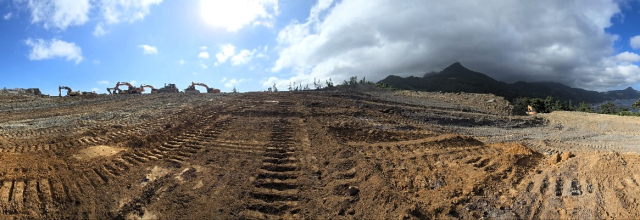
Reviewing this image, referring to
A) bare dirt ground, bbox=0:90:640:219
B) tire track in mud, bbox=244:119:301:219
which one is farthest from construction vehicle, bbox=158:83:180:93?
tire track in mud, bbox=244:119:301:219

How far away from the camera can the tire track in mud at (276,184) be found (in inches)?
170

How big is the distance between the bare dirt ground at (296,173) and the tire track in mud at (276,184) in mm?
23

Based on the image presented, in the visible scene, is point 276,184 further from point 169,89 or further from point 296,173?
point 169,89

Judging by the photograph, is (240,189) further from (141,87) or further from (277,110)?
(141,87)

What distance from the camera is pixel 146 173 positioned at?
5.43 m

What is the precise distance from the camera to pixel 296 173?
5.54 m

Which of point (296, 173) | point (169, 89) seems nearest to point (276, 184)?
point (296, 173)

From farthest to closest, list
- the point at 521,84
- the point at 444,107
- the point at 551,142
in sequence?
the point at 521,84 → the point at 444,107 → the point at 551,142

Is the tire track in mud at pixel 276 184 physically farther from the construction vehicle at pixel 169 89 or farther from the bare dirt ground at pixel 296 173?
the construction vehicle at pixel 169 89

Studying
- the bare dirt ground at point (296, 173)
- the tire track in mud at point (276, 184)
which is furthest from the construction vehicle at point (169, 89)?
the tire track in mud at point (276, 184)

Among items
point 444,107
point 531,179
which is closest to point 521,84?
point 444,107

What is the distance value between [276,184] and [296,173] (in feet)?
1.81

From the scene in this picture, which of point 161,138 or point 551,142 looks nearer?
point 161,138

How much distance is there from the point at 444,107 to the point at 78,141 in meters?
14.0
